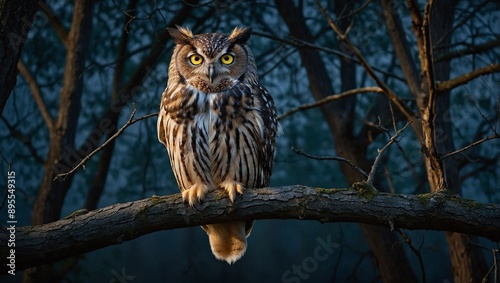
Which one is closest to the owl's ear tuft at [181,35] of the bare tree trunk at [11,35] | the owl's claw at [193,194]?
the bare tree trunk at [11,35]

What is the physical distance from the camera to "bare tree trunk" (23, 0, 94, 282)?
3.59m

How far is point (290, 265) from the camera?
526 cm

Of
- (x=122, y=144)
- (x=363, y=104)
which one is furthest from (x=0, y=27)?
(x=363, y=104)

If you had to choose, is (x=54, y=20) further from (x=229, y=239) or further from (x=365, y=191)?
(x=365, y=191)

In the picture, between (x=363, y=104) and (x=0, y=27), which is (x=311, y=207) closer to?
(x=0, y=27)

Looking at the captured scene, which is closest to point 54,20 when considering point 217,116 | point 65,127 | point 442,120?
point 65,127

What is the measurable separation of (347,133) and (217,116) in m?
1.83

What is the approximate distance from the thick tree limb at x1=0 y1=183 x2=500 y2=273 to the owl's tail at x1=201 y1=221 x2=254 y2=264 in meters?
0.61

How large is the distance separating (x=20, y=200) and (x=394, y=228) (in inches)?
156

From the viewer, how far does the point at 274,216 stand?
2072 millimetres

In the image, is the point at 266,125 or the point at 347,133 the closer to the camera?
the point at 266,125

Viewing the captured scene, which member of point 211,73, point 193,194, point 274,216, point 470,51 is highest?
point 470,51

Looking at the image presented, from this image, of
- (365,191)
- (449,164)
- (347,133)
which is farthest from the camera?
(347,133)

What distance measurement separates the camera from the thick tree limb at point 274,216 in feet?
6.47
